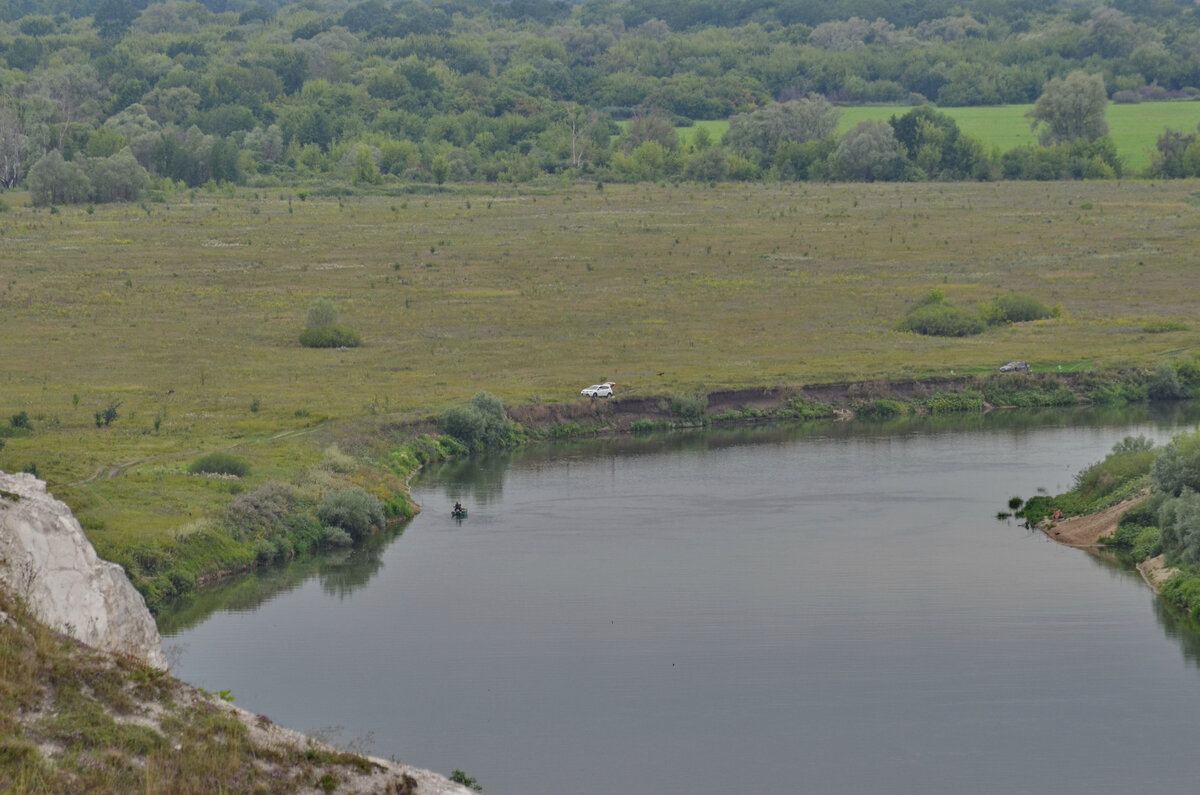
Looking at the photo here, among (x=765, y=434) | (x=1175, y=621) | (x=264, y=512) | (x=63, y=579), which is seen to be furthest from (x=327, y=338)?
(x=63, y=579)

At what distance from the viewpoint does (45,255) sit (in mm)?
101188

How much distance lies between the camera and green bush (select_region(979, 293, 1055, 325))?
269 feet

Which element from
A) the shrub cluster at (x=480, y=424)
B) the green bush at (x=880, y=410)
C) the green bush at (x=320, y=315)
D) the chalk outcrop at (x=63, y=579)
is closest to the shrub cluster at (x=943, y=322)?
the green bush at (x=880, y=410)

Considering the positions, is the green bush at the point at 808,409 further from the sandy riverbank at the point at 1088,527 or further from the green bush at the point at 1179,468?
the green bush at the point at 1179,468

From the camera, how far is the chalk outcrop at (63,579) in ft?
79.2

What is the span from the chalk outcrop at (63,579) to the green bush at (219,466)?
2361 centimetres

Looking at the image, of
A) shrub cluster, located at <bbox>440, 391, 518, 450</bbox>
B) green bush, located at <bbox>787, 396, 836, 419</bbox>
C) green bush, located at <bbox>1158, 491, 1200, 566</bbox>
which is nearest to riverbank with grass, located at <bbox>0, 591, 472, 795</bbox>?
green bush, located at <bbox>1158, 491, 1200, 566</bbox>

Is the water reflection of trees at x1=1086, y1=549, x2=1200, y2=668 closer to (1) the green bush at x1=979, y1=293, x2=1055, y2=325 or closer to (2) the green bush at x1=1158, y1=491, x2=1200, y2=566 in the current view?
(2) the green bush at x1=1158, y1=491, x2=1200, y2=566

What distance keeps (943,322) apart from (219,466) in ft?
132

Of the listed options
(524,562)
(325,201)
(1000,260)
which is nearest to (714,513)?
(524,562)

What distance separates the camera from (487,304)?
283 ft

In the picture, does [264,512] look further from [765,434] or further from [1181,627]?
[1181,627]

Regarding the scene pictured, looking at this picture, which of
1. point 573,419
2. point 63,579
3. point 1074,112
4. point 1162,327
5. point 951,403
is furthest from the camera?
point 1074,112

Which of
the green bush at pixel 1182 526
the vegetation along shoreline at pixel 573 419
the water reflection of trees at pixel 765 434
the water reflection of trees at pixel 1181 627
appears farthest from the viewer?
the water reflection of trees at pixel 765 434
